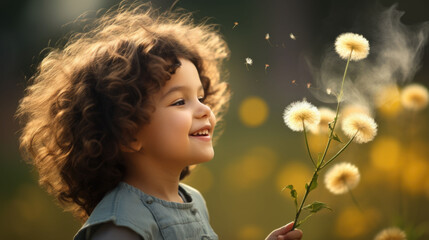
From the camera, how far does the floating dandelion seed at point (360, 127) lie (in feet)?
2.85

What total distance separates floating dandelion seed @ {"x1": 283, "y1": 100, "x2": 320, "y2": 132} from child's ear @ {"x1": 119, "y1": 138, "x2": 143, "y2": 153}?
0.29 m

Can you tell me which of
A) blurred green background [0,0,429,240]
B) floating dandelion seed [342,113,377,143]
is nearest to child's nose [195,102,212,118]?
floating dandelion seed [342,113,377,143]

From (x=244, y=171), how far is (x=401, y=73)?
690 mm

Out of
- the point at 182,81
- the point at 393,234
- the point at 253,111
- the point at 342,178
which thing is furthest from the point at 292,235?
the point at 253,111

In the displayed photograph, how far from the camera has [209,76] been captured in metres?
1.19

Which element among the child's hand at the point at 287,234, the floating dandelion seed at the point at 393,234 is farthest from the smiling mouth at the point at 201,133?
the floating dandelion seed at the point at 393,234

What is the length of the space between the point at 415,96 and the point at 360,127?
1.71 feet

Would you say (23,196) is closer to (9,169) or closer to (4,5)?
(9,169)

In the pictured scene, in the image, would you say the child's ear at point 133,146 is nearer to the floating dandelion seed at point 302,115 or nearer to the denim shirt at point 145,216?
the denim shirt at point 145,216

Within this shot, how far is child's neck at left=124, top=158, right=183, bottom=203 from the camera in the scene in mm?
944

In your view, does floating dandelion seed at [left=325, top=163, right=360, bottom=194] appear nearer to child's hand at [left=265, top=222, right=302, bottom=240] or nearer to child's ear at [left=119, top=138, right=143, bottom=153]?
child's hand at [left=265, top=222, right=302, bottom=240]

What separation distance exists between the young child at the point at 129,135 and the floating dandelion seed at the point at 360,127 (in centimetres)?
22

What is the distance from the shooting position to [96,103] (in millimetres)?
946

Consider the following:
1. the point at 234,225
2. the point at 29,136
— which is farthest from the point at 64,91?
the point at 234,225
